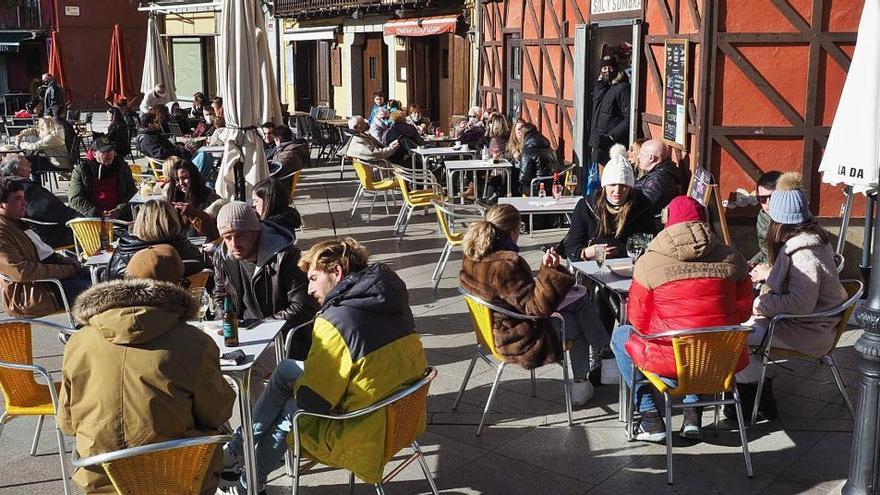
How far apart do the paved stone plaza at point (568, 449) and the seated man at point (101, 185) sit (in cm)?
250

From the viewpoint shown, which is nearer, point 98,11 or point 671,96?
point 671,96

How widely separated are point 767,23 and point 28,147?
33.9ft

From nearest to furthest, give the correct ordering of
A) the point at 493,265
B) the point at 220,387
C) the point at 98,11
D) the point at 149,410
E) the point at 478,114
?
the point at 149,410
the point at 220,387
the point at 493,265
the point at 478,114
the point at 98,11

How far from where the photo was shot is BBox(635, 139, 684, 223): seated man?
7992 millimetres

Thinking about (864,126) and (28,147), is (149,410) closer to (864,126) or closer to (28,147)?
(864,126)

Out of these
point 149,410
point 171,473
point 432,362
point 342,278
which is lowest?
point 432,362

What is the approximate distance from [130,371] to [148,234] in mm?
2418

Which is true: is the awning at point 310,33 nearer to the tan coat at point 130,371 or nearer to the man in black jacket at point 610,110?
the man in black jacket at point 610,110

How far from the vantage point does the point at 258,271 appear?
5.37 metres

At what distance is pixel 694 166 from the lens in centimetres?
903

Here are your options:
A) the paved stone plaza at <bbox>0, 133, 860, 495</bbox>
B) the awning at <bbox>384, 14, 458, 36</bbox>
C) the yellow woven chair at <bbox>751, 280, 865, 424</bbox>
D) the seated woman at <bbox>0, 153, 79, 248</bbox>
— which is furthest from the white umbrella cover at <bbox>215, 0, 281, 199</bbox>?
the awning at <bbox>384, 14, 458, 36</bbox>

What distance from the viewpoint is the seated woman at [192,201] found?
7680 millimetres

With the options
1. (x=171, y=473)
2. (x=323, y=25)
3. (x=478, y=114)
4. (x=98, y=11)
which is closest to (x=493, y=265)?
(x=171, y=473)

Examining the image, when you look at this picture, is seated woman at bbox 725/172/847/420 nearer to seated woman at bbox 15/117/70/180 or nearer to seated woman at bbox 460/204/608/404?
seated woman at bbox 460/204/608/404
